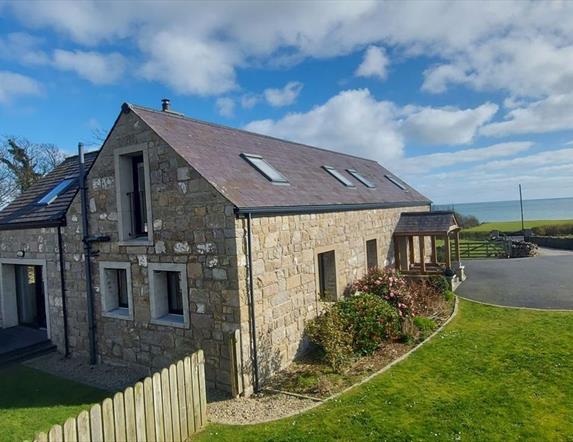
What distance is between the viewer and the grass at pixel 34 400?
7246 mm

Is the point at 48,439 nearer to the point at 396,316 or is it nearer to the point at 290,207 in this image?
the point at 290,207

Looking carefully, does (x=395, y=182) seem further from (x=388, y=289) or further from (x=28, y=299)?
(x=28, y=299)

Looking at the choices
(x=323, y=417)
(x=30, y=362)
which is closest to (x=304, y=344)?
(x=323, y=417)

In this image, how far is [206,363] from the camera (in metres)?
8.59

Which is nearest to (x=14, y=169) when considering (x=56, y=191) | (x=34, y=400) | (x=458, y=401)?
(x=56, y=191)

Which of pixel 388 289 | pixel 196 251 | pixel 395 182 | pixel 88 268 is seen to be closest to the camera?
pixel 196 251

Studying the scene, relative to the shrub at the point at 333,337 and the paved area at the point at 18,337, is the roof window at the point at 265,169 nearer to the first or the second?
the shrub at the point at 333,337

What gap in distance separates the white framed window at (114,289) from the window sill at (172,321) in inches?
42.4

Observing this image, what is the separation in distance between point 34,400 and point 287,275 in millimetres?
6156

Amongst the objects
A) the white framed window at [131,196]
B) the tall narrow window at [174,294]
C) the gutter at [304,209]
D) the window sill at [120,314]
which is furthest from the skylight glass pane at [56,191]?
the gutter at [304,209]

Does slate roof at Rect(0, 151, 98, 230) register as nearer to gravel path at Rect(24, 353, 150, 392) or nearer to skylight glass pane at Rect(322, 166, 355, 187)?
gravel path at Rect(24, 353, 150, 392)

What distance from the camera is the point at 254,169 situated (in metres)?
10.8

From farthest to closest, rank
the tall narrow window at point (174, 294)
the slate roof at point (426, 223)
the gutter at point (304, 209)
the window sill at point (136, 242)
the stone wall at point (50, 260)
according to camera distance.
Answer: the slate roof at point (426, 223) < the stone wall at point (50, 260) < the tall narrow window at point (174, 294) < the window sill at point (136, 242) < the gutter at point (304, 209)

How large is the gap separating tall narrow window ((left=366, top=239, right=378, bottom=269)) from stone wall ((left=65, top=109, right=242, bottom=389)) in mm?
8543
